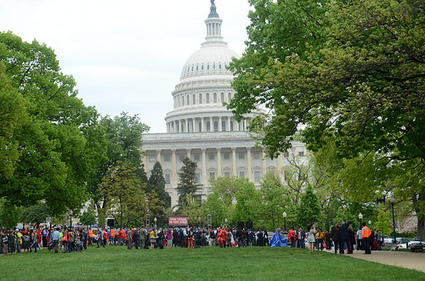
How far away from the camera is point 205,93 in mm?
179250

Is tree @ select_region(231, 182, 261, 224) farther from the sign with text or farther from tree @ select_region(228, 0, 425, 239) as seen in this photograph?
tree @ select_region(228, 0, 425, 239)

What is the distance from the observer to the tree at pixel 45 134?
128 feet

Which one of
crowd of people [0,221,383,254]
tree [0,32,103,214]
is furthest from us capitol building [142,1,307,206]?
tree [0,32,103,214]

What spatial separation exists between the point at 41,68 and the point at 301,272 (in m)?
29.1

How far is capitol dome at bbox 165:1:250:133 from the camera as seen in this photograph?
564ft

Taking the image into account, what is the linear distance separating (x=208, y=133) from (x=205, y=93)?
2913 centimetres

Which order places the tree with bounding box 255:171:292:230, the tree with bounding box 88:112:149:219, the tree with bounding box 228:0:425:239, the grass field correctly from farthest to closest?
the tree with bounding box 255:171:292:230
the tree with bounding box 88:112:149:219
the tree with bounding box 228:0:425:239
the grass field

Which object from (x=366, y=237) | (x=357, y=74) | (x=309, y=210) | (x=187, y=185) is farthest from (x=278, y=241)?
(x=187, y=185)

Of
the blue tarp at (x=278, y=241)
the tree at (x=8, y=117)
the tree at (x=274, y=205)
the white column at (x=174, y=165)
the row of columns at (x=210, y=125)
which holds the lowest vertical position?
the blue tarp at (x=278, y=241)

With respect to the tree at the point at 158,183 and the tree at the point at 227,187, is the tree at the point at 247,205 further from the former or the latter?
the tree at the point at 158,183

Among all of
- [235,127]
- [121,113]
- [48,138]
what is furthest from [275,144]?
[235,127]

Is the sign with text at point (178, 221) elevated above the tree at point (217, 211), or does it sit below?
below

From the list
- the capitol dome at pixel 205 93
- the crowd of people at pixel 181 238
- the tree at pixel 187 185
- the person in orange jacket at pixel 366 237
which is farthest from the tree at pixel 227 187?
the person in orange jacket at pixel 366 237

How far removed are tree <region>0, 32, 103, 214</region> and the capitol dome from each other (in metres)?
123
